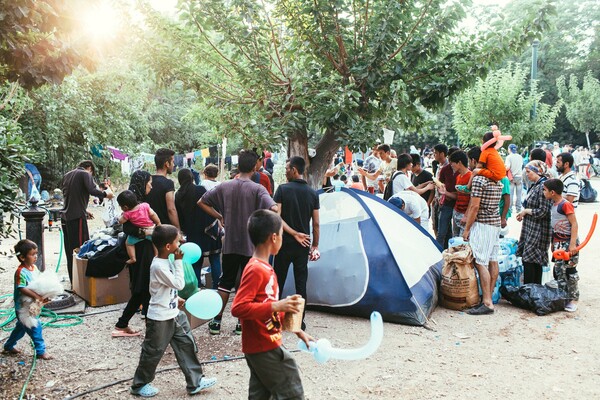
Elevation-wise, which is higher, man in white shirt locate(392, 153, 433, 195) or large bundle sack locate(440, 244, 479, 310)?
man in white shirt locate(392, 153, 433, 195)

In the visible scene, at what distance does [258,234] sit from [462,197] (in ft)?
15.1

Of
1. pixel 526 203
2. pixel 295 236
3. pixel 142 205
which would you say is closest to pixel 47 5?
pixel 142 205

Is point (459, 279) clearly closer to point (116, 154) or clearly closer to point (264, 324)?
point (264, 324)

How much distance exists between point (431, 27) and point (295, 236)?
306cm

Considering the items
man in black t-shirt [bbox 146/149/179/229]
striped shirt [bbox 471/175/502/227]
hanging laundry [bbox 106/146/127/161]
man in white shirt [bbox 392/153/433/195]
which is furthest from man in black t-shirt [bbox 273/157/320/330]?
hanging laundry [bbox 106/146/127/161]

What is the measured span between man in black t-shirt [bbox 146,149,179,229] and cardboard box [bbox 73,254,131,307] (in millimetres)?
A: 1061

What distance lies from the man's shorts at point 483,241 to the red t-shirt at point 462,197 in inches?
35.5

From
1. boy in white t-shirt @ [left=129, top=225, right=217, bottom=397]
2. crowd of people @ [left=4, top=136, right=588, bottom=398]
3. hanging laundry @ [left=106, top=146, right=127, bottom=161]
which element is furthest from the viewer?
hanging laundry @ [left=106, top=146, right=127, bottom=161]

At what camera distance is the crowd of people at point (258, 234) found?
2.83 metres

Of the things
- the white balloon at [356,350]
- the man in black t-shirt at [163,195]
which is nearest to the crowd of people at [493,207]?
the man in black t-shirt at [163,195]

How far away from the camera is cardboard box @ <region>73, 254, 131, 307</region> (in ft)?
20.3

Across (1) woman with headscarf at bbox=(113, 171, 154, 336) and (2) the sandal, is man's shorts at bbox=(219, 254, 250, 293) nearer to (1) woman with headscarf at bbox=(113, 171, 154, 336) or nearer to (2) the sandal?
(1) woman with headscarf at bbox=(113, 171, 154, 336)

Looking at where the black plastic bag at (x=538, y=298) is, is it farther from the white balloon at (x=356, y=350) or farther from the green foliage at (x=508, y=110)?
the green foliage at (x=508, y=110)

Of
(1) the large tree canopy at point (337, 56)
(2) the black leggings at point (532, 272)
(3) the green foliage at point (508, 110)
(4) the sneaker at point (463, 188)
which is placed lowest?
(2) the black leggings at point (532, 272)
